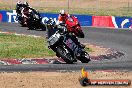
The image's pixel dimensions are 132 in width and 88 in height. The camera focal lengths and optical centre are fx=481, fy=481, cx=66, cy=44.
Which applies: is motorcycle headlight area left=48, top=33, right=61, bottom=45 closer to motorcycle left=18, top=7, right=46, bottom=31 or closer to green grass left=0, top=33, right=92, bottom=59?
green grass left=0, top=33, right=92, bottom=59

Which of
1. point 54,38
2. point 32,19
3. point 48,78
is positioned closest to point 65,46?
point 54,38

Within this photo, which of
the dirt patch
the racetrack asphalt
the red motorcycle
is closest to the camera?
the dirt patch

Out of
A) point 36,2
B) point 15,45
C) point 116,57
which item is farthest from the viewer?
point 36,2

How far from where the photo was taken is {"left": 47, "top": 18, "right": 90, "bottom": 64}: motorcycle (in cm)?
1856

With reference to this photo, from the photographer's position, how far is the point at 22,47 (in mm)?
23219

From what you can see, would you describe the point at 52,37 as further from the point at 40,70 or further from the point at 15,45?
the point at 15,45

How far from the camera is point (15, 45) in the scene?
24000 millimetres

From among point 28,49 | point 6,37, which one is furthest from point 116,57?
point 6,37

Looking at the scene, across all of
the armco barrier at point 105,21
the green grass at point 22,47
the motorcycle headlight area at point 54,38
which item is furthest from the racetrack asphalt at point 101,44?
the green grass at point 22,47

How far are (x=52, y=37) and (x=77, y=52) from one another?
1199 mm

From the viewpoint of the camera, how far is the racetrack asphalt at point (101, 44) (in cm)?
1734

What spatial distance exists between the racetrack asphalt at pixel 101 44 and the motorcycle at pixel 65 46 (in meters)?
0.47

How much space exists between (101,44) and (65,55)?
8.59 m

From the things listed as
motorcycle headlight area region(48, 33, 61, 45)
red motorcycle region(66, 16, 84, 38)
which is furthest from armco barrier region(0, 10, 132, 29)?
motorcycle headlight area region(48, 33, 61, 45)
